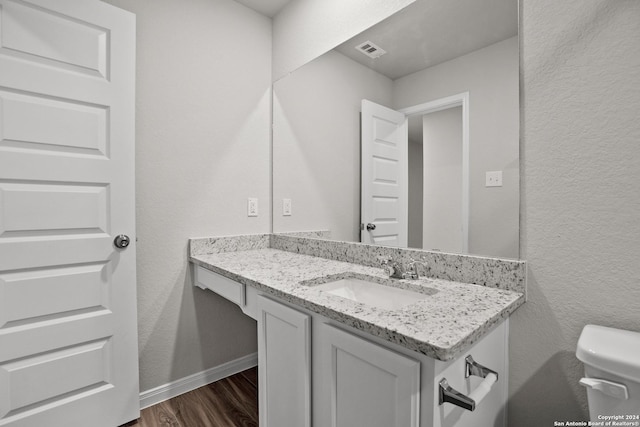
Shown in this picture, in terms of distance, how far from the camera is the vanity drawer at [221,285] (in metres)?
1.37

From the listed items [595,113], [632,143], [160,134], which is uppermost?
[160,134]

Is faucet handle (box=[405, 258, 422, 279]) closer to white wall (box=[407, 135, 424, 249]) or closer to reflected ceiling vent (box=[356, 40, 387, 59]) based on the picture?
white wall (box=[407, 135, 424, 249])

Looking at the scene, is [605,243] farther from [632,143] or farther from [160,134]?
[160,134]

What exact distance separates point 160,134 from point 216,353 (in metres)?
1.39

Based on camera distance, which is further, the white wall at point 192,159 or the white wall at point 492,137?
the white wall at point 192,159

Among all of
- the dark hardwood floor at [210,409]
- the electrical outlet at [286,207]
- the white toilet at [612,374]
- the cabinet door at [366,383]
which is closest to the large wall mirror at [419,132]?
the electrical outlet at [286,207]

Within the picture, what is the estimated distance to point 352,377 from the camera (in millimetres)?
854

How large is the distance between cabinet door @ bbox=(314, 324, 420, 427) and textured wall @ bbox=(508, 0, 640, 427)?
584mm

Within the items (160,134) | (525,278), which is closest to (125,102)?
(160,134)

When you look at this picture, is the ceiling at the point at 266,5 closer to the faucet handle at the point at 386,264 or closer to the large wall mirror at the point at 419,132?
the large wall mirror at the point at 419,132

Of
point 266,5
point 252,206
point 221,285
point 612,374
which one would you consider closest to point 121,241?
point 221,285

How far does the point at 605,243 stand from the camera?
888 mm

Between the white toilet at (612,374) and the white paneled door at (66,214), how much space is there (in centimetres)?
181

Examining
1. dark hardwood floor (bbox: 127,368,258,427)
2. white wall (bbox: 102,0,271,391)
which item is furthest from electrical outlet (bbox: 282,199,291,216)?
dark hardwood floor (bbox: 127,368,258,427)
